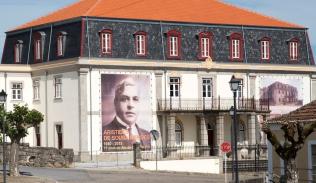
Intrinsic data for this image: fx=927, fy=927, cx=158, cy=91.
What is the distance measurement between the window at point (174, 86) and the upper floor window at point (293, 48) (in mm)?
10450

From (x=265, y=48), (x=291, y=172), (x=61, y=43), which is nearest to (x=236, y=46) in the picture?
(x=265, y=48)

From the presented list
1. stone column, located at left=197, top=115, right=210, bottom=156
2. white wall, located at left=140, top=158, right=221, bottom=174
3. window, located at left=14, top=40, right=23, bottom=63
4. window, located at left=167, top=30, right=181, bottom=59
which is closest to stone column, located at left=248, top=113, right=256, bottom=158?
stone column, located at left=197, top=115, right=210, bottom=156

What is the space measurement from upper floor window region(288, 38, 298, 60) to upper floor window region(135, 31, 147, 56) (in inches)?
497

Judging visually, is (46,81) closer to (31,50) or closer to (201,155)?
(31,50)

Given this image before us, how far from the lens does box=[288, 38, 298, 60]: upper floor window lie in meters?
69.3

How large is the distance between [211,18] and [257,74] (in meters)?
5.22

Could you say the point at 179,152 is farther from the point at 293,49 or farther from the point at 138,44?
the point at 293,49

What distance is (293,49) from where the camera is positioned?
2736 inches

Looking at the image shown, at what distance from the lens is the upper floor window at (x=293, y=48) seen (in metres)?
69.3

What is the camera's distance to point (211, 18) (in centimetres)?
6656

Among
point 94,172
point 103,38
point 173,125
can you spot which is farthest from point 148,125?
point 94,172

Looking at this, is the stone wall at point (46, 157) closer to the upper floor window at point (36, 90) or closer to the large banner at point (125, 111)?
the large banner at point (125, 111)

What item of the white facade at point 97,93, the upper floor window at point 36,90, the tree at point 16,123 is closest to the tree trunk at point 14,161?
the tree at point 16,123

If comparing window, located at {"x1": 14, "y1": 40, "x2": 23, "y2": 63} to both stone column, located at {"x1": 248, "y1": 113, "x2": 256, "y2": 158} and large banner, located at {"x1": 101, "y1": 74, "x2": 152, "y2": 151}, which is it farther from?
stone column, located at {"x1": 248, "y1": 113, "x2": 256, "y2": 158}
